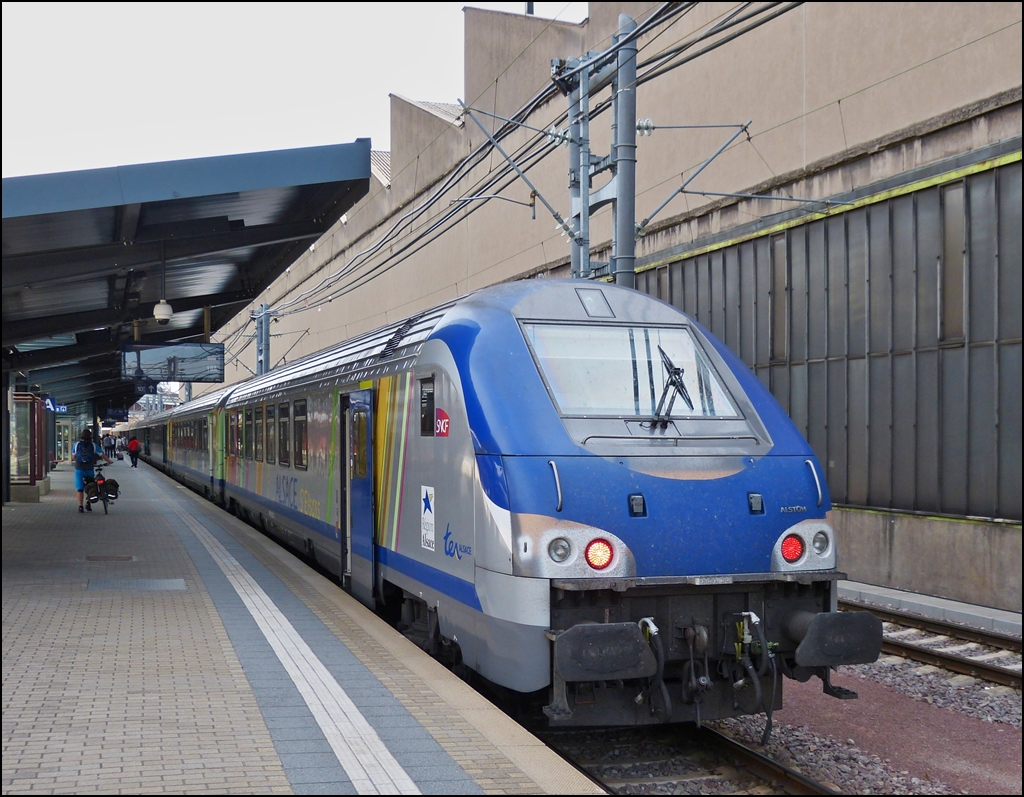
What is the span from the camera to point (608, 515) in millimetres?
5695

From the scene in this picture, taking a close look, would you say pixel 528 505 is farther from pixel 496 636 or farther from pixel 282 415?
pixel 282 415

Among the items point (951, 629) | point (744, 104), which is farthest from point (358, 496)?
point (744, 104)

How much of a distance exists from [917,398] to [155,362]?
51.2ft

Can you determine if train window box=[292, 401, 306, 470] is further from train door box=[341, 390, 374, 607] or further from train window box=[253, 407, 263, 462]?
train window box=[253, 407, 263, 462]

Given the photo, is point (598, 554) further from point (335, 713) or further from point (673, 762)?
point (335, 713)

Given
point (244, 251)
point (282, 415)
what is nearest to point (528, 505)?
point (282, 415)

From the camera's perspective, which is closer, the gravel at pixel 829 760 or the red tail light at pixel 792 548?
the gravel at pixel 829 760

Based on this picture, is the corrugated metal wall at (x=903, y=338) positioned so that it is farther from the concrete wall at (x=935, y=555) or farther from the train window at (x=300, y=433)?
the train window at (x=300, y=433)

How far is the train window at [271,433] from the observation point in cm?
1479

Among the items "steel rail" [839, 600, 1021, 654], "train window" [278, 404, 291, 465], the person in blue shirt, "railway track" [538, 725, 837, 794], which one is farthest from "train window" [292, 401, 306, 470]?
the person in blue shirt

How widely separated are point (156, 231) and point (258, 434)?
445cm

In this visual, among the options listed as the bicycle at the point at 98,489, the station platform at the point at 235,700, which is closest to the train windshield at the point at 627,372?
the station platform at the point at 235,700

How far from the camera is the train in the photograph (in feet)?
18.4

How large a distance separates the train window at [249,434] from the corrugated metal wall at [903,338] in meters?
8.44
